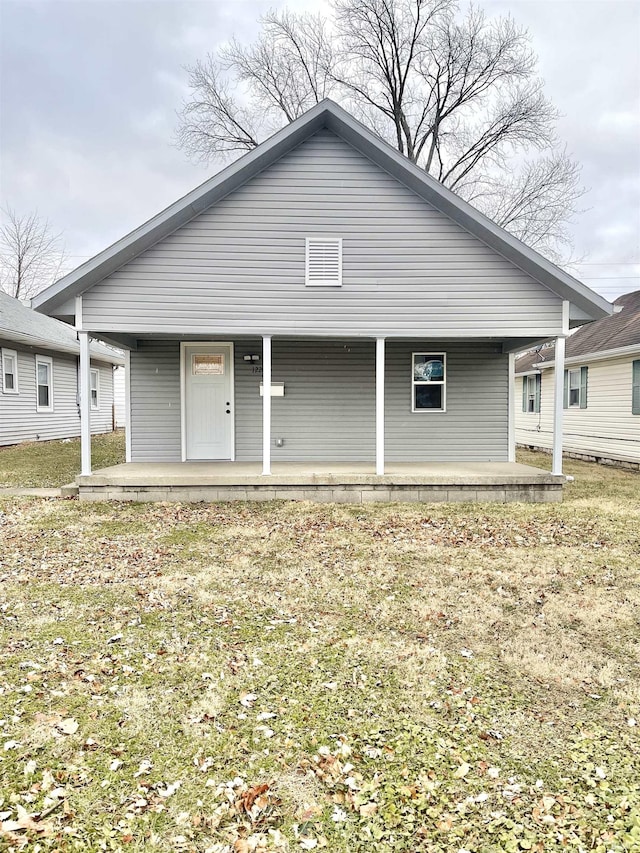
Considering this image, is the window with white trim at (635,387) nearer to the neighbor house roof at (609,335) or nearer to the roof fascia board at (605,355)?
the roof fascia board at (605,355)

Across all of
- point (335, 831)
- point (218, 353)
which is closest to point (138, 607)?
point (335, 831)

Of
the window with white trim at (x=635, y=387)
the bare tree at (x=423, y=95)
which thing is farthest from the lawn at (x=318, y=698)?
the bare tree at (x=423, y=95)

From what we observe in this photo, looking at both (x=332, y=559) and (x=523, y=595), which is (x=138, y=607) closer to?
(x=332, y=559)

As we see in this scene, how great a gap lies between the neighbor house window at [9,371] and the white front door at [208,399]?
7.63m

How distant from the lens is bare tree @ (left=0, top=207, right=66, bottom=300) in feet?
102

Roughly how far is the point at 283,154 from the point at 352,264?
2113 millimetres

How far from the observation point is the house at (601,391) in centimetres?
1256

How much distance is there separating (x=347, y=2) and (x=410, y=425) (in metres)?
18.6

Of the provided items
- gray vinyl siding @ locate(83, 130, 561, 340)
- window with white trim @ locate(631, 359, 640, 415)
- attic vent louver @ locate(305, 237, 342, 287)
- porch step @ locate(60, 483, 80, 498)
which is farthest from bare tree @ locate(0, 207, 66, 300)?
window with white trim @ locate(631, 359, 640, 415)

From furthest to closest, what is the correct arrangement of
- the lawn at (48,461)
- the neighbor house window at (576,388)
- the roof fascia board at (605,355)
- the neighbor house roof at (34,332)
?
the neighbor house window at (576,388)
the neighbor house roof at (34,332)
the roof fascia board at (605,355)
the lawn at (48,461)

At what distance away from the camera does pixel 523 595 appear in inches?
177

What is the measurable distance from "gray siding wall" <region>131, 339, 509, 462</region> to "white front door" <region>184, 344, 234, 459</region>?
20 centimetres

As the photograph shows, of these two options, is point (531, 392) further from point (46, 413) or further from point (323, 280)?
point (46, 413)

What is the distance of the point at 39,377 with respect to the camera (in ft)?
54.3
